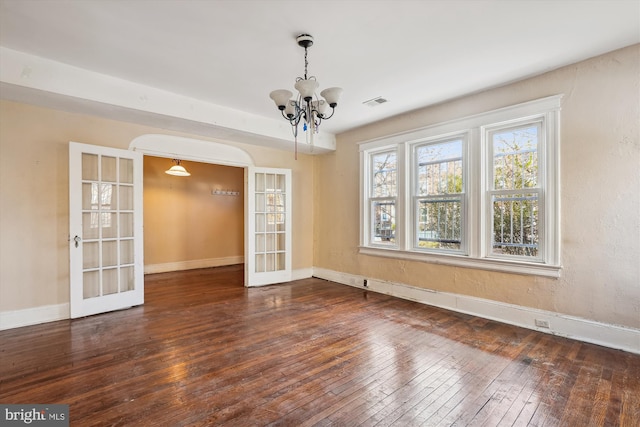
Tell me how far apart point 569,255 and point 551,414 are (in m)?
1.88

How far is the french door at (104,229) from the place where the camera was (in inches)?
147

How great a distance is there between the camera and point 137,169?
4.26 m

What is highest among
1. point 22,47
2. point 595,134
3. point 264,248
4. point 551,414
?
point 22,47

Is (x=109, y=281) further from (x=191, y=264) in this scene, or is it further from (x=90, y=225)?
(x=191, y=264)

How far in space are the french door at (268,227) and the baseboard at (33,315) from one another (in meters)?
2.53

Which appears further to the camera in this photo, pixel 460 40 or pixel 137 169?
pixel 137 169

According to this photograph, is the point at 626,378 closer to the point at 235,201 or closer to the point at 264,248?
the point at 264,248

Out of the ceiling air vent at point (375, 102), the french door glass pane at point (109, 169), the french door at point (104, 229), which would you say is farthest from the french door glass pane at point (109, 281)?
the ceiling air vent at point (375, 102)

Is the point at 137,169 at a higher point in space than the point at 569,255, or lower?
higher

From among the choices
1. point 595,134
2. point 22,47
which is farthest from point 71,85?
point 595,134

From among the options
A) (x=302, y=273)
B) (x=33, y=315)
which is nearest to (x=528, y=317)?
(x=302, y=273)

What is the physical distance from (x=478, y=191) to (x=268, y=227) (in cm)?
358

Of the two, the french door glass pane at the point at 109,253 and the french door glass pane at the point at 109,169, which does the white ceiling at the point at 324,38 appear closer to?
the french door glass pane at the point at 109,169

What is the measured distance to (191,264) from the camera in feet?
23.3
